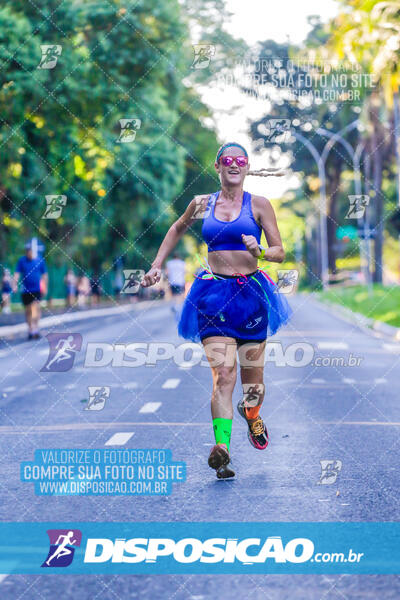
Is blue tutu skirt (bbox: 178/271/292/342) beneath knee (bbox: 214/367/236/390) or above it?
above

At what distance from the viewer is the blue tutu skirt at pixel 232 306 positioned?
22.9 feet

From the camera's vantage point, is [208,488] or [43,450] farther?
[43,450]

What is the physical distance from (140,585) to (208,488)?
79.6 inches

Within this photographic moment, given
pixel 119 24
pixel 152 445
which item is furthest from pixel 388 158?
pixel 152 445

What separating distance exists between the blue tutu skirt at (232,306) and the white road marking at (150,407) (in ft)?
11.6

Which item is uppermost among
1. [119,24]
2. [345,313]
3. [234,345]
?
[119,24]

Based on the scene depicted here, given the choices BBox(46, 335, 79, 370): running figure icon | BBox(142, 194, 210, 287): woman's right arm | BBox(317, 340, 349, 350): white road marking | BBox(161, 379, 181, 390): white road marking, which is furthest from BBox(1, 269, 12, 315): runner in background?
BBox(142, 194, 210, 287): woman's right arm

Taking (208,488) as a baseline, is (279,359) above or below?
below

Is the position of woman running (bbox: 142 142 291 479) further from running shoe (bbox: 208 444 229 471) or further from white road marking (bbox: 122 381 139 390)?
white road marking (bbox: 122 381 139 390)

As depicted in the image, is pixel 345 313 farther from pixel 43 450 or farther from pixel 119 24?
pixel 43 450

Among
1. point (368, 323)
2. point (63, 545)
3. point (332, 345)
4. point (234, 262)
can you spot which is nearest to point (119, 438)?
point (234, 262)

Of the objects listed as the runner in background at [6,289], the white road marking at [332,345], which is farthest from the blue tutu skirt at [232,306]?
the runner in background at [6,289]

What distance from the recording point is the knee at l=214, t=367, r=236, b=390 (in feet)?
22.8

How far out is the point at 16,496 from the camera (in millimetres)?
6441
